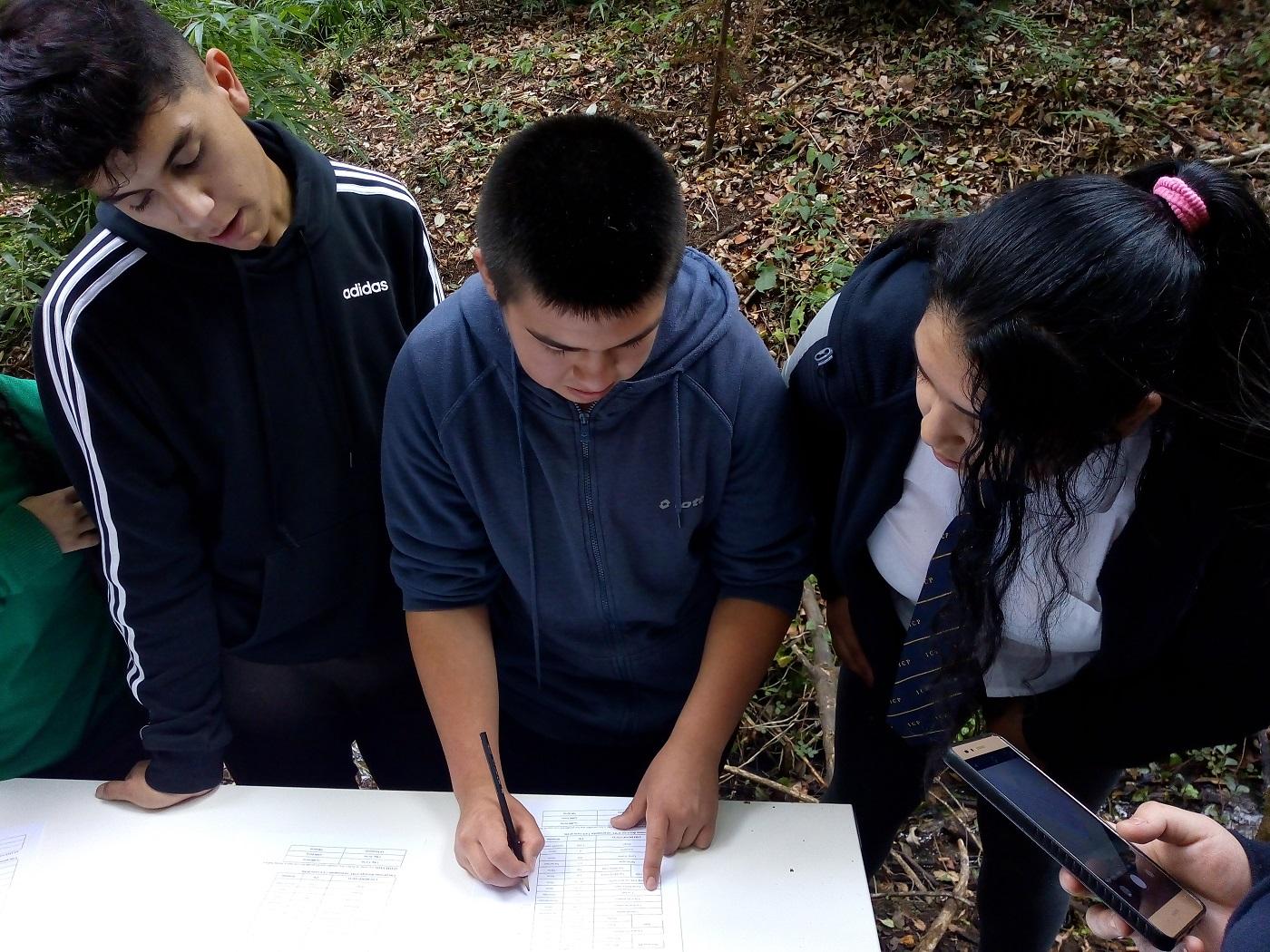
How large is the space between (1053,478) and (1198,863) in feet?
1.76

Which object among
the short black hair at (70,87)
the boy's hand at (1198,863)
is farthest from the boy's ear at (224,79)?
the boy's hand at (1198,863)

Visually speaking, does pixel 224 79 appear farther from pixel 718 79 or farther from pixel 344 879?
pixel 718 79

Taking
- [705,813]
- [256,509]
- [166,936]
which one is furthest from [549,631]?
[166,936]

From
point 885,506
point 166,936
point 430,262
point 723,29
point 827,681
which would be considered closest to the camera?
point 166,936

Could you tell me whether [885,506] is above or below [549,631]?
above

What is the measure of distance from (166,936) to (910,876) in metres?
1.74

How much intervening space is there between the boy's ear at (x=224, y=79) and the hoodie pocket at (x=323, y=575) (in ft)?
2.35

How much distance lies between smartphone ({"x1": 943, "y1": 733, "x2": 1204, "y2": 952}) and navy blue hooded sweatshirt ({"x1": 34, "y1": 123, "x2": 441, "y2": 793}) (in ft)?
3.67

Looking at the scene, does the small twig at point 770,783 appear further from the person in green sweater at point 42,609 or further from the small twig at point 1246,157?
the small twig at point 1246,157

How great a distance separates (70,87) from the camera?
1055 mm

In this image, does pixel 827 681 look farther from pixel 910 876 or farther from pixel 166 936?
pixel 166 936

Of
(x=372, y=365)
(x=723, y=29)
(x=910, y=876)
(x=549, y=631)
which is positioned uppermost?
(x=723, y=29)

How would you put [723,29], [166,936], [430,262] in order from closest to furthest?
[166,936]
[430,262]
[723,29]

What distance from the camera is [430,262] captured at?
159 cm
